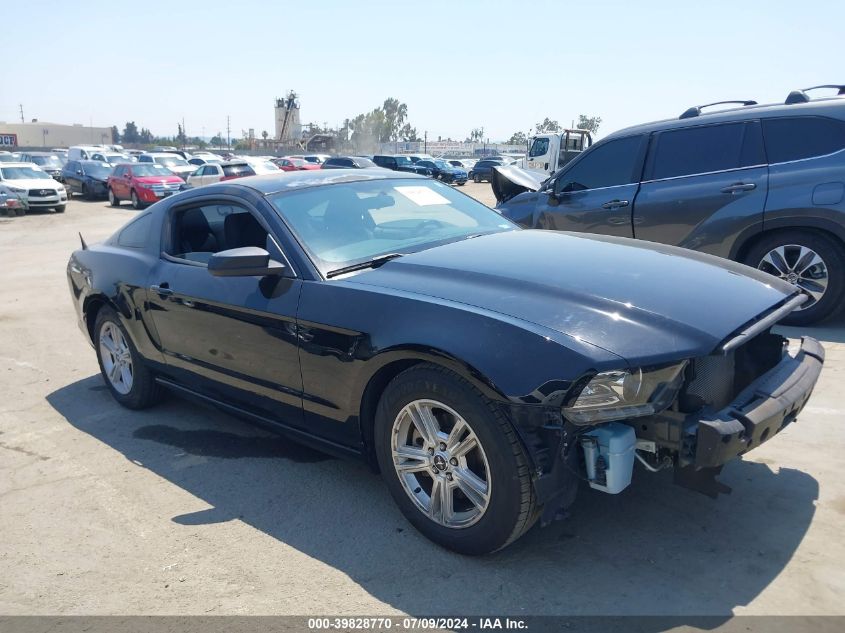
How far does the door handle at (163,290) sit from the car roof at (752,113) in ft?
15.2

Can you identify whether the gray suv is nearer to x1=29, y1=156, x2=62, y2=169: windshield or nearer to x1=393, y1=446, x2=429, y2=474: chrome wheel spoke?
x1=393, y1=446, x2=429, y2=474: chrome wheel spoke

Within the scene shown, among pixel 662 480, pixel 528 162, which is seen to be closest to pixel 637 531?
pixel 662 480

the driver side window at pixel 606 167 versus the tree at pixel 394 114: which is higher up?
the tree at pixel 394 114

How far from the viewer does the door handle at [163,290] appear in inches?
169

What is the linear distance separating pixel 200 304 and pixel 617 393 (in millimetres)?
2515

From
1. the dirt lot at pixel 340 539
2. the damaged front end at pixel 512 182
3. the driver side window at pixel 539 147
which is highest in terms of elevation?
the driver side window at pixel 539 147

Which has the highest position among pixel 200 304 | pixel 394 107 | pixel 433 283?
pixel 394 107

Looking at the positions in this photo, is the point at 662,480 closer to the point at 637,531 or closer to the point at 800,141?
the point at 637,531

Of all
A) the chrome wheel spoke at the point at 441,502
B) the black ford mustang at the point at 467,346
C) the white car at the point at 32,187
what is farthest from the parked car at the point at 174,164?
the chrome wheel spoke at the point at 441,502

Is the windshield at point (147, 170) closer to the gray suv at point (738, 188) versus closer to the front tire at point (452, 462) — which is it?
the gray suv at point (738, 188)

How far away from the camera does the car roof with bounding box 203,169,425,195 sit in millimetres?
4008

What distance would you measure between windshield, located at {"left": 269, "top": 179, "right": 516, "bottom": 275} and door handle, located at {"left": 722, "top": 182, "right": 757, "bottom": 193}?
267 centimetres

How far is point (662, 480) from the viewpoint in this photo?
3.50 meters

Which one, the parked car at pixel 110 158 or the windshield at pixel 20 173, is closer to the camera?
the windshield at pixel 20 173
